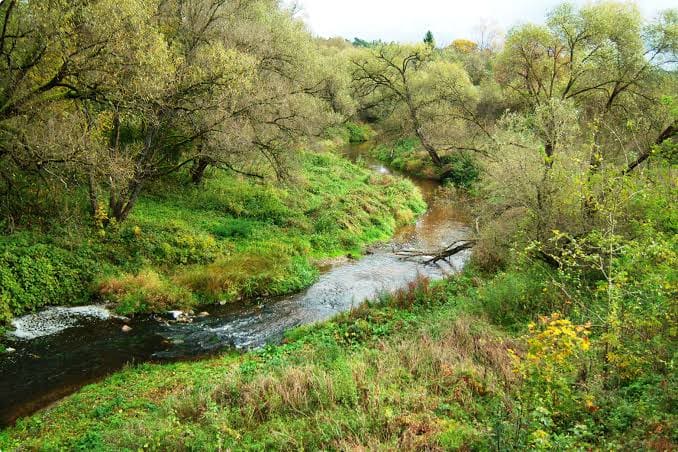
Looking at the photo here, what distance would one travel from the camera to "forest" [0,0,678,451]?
790 centimetres

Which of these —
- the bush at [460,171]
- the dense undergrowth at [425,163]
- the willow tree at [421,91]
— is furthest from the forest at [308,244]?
the dense undergrowth at [425,163]

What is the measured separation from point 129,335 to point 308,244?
1011 centimetres

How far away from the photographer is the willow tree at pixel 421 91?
3428 cm

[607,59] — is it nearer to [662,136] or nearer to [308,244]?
[662,136]

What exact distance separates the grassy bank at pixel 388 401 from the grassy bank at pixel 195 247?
15.5 ft

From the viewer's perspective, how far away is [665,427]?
6457mm

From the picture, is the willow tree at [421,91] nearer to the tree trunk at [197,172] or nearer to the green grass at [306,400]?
the tree trunk at [197,172]

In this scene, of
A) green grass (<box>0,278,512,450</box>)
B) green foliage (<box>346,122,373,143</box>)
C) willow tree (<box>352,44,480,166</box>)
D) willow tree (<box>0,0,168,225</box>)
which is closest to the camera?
green grass (<box>0,278,512,450</box>)

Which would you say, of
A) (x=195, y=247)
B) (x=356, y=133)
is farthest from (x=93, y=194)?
(x=356, y=133)

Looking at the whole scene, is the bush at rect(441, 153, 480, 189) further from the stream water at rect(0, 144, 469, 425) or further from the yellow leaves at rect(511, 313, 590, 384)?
the yellow leaves at rect(511, 313, 590, 384)

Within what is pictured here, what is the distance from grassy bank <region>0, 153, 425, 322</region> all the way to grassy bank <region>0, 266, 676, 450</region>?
471cm

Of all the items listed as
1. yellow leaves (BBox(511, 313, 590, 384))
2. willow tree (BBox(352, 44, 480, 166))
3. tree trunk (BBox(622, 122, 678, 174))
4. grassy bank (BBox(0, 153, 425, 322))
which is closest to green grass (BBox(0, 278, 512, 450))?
yellow leaves (BBox(511, 313, 590, 384))

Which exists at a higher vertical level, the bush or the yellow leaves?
the bush

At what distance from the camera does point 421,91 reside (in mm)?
40062
